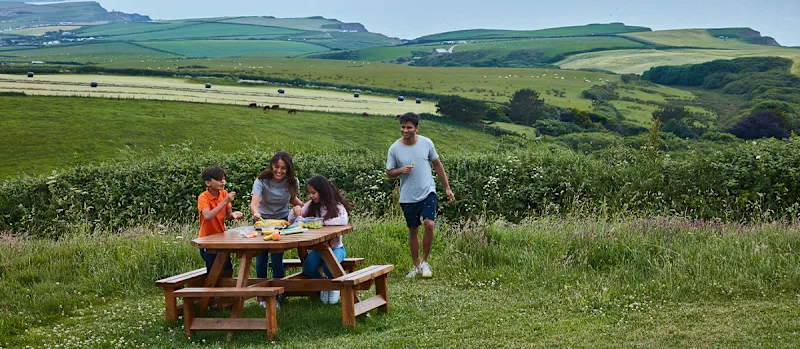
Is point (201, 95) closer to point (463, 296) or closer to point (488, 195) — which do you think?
point (488, 195)

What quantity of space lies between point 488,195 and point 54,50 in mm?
184571

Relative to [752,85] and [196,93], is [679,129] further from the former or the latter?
[196,93]

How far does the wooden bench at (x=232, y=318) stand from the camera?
714cm

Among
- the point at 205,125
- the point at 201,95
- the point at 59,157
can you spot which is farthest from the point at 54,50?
the point at 59,157

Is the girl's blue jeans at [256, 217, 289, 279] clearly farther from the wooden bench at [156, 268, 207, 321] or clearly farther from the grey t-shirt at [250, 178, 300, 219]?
the wooden bench at [156, 268, 207, 321]

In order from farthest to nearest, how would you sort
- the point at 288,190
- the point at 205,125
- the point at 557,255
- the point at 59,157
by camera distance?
the point at 205,125, the point at 59,157, the point at 557,255, the point at 288,190

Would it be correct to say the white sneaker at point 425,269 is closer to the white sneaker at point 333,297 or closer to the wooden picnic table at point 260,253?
the white sneaker at point 333,297

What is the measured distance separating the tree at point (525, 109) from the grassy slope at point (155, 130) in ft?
57.5

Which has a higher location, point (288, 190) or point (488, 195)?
point (288, 190)

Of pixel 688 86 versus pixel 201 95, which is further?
pixel 688 86

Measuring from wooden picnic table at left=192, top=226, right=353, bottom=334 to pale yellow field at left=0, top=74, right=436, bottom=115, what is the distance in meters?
66.4

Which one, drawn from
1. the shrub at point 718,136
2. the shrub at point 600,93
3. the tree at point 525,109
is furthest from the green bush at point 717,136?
the shrub at point 600,93

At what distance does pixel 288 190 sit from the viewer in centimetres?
877

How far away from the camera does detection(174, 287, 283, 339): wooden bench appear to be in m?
7.14
